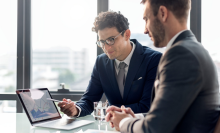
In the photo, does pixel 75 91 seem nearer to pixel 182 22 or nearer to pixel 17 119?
pixel 17 119

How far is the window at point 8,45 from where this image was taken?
3.05m

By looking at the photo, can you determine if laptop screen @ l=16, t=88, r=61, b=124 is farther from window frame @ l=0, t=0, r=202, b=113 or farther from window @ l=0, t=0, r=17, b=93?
window @ l=0, t=0, r=17, b=93

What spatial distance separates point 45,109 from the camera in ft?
5.05

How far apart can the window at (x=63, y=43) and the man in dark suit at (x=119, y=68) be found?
35.1 inches

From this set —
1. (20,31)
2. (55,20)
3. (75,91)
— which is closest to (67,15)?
(55,20)

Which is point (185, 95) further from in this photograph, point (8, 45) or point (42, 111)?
point (8, 45)

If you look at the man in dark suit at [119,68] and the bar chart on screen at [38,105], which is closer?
the bar chart on screen at [38,105]

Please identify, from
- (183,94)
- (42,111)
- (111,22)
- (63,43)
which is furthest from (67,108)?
(63,43)

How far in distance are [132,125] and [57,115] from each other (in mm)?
815

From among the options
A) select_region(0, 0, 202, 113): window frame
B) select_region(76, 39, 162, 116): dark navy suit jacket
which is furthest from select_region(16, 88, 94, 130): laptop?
select_region(0, 0, 202, 113): window frame

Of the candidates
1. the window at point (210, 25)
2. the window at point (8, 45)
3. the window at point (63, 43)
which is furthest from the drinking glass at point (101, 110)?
the window at point (8, 45)

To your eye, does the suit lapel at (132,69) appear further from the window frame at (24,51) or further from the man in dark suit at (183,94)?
the window frame at (24,51)

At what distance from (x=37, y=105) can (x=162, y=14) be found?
41.6 inches

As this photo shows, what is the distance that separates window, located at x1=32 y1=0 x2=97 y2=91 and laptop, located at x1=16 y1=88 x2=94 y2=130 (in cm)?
140
